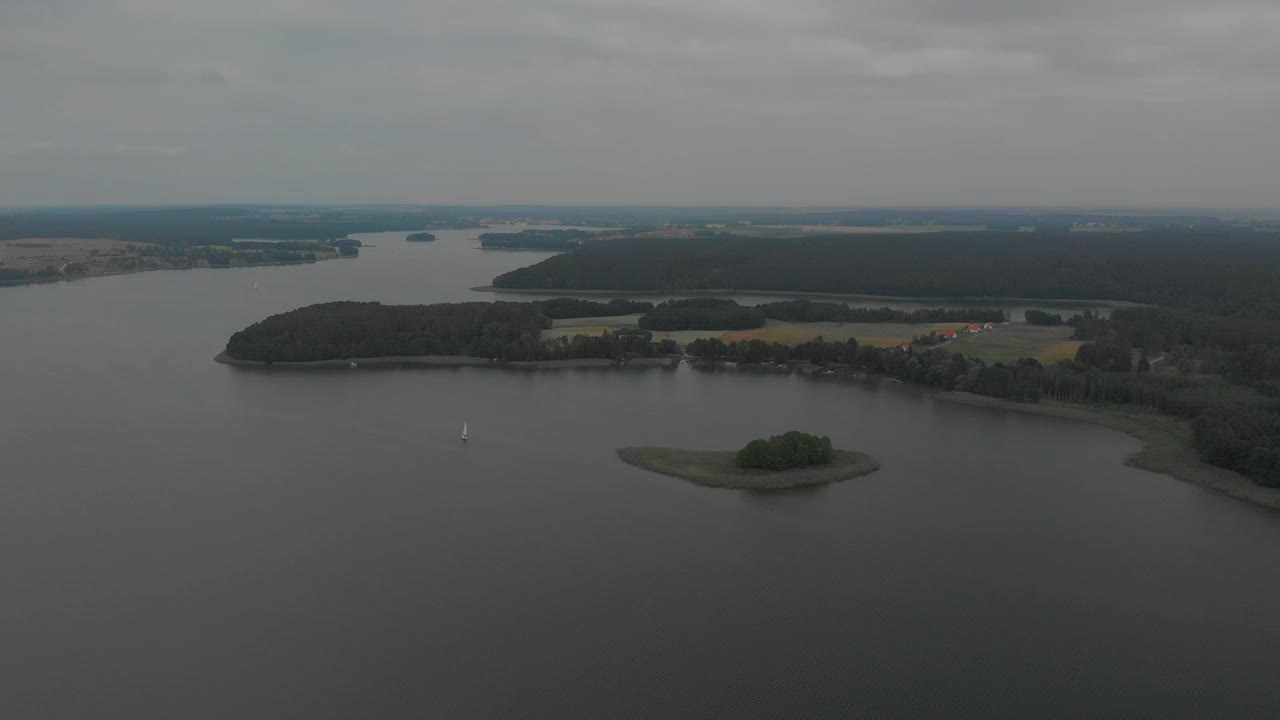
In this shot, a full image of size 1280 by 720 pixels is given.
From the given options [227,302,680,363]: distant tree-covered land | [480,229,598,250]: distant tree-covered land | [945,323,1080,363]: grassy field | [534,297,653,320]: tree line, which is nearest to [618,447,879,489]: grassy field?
[227,302,680,363]: distant tree-covered land

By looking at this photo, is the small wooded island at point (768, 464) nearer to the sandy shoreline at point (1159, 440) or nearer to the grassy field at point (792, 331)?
the sandy shoreline at point (1159, 440)

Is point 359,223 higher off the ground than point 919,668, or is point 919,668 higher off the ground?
point 359,223

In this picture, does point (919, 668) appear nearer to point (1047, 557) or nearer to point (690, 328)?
point (1047, 557)

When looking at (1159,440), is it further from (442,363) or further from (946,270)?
(946,270)

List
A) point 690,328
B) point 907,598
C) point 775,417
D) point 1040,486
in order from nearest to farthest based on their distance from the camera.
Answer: point 907,598
point 1040,486
point 775,417
point 690,328

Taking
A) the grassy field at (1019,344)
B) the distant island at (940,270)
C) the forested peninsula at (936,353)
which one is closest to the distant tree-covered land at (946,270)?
the distant island at (940,270)

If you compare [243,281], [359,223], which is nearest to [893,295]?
[243,281]
